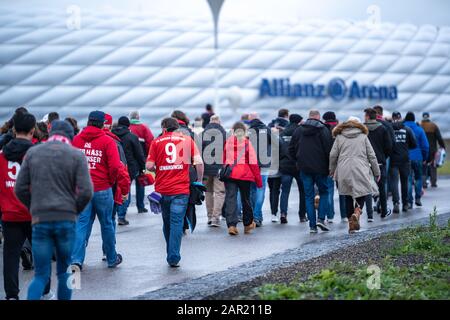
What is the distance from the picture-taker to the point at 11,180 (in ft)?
29.6

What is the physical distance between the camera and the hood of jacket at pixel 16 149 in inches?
347

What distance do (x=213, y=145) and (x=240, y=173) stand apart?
55.5 inches

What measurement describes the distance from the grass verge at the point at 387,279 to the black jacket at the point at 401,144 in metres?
6.43

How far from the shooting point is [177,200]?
430 inches

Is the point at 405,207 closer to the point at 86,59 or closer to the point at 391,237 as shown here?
the point at 391,237

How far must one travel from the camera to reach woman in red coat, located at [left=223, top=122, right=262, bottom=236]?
1427 centimetres

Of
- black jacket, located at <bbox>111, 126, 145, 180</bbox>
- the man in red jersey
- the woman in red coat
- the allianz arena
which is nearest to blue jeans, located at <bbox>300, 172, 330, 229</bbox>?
the woman in red coat

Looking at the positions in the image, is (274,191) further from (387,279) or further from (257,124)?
(387,279)

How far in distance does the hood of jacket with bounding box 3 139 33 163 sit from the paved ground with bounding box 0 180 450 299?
51.7 inches

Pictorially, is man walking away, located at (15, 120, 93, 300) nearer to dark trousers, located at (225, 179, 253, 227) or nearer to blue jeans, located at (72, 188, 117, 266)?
blue jeans, located at (72, 188, 117, 266)

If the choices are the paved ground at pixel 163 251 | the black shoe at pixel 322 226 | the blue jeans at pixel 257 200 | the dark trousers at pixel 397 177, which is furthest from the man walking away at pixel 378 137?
the blue jeans at pixel 257 200

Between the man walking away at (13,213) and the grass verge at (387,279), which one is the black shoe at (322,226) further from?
the man walking away at (13,213)

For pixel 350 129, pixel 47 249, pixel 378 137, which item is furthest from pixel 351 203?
pixel 47 249

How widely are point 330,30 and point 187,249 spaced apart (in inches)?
1141
